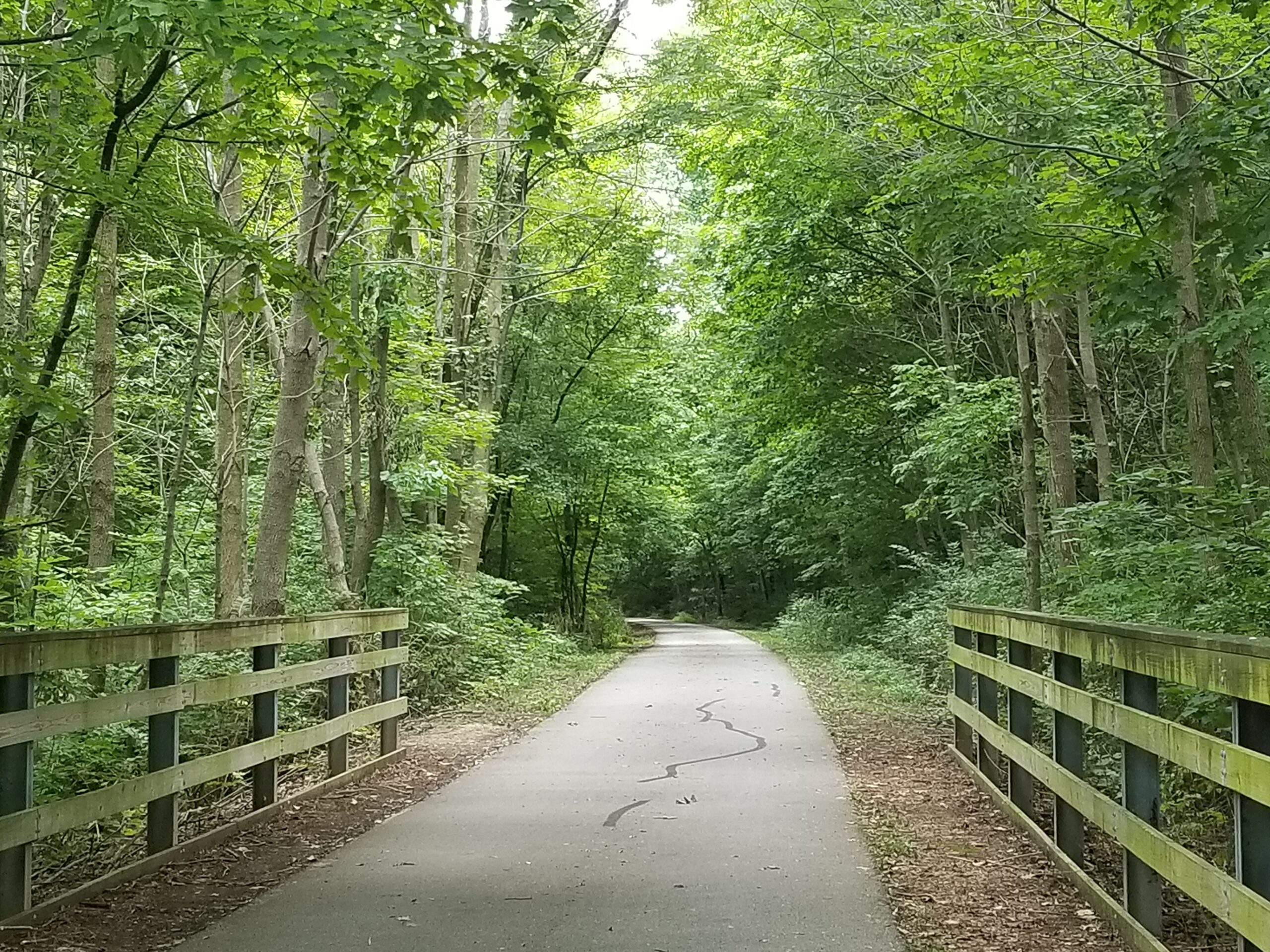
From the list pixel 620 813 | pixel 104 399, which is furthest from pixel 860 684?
pixel 104 399

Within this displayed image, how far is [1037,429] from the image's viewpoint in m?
15.7

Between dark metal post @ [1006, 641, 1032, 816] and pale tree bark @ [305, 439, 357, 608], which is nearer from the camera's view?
dark metal post @ [1006, 641, 1032, 816]

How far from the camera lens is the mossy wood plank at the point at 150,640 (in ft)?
14.4

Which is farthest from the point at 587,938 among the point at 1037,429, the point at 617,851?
the point at 1037,429

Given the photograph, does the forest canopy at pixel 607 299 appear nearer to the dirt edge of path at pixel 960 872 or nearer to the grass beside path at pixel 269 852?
the dirt edge of path at pixel 960 872

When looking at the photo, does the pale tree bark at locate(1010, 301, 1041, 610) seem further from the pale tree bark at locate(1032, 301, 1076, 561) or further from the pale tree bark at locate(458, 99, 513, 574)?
the pale tree bark at locate(458, 99, 513, 574)

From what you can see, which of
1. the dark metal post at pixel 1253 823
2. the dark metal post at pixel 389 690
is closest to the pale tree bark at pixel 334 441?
the dark metal post at pixel 389 690

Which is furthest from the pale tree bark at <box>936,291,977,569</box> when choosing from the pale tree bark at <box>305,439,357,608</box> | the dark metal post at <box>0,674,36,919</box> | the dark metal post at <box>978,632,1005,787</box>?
the dark metal post at <box>0,674,36,919</box>

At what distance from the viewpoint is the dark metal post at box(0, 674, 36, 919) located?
4328 millimetres

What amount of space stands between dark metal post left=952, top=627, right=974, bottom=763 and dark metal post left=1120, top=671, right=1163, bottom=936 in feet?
12.2

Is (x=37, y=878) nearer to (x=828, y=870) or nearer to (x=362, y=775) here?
(x=362, y=775)

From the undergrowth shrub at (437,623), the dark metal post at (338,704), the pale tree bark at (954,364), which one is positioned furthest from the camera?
the pale tree bark at (954,364)

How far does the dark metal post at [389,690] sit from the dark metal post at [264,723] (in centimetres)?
210

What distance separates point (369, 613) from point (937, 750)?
482cm
